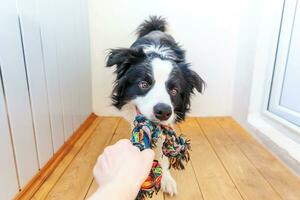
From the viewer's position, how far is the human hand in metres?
0.46

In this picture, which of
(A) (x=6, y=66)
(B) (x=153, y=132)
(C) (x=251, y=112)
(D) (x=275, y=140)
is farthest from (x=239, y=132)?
(A) (x=6, y=66)

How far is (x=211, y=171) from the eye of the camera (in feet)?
4.19

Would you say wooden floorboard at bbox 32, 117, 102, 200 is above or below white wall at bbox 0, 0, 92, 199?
below

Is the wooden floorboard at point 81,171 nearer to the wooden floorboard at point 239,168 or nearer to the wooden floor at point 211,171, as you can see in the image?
the wooden floor at point 211,171

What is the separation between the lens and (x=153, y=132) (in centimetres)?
91

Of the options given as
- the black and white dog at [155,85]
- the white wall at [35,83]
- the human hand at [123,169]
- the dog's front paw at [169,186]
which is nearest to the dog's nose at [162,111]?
the black and white dog at [155,85]

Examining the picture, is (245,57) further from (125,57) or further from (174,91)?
(125,57)

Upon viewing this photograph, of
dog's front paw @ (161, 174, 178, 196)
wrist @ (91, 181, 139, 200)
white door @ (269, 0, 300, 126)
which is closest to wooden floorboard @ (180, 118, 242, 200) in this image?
dog's front paw @ (161, 174, 178, 196)

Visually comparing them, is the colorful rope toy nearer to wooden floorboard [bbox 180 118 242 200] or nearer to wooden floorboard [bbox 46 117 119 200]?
wooden floorboard [bbox 180 118 242 200]

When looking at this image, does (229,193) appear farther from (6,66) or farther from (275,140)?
(6,66)

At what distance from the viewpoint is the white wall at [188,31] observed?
186 cm

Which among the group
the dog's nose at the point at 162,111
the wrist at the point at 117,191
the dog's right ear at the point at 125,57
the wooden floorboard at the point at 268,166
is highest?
the dog's right ear at the point at 125,57

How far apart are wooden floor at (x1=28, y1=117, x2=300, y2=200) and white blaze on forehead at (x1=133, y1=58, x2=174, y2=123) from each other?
14.7 inches

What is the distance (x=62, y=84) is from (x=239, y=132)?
1243mm
